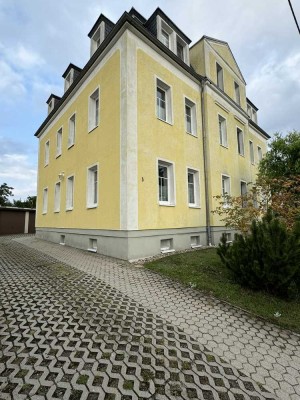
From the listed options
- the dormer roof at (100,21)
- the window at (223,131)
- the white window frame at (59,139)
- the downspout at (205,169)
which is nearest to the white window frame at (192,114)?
the downspout at (205,169)

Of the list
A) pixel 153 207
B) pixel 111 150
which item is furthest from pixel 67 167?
pixel 153 207

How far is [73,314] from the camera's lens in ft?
11.7

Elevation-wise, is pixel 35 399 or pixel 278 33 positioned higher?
pixel 278 33

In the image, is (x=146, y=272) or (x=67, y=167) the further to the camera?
(x=67, y=167)

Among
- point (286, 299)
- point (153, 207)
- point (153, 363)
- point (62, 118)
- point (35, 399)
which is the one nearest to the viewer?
point (35, 399)

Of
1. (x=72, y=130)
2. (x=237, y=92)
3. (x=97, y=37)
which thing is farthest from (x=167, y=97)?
(x=237, y=92)

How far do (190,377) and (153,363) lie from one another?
42 cm

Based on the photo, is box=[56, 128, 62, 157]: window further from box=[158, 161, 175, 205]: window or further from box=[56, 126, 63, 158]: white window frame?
box=[158, 161, 175, 205]: window

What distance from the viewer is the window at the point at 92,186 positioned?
10234mm

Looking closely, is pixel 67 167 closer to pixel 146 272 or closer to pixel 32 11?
pixel 32 11

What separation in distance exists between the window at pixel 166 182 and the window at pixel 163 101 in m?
2.17

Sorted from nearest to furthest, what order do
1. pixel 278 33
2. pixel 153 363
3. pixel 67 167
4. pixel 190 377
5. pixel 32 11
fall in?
pixel 190 377 < pixel 153 363 < pixel 278 33 < pixel 32 11 < pixel 67 167

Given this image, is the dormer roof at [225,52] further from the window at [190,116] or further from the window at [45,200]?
the window at [45,200]

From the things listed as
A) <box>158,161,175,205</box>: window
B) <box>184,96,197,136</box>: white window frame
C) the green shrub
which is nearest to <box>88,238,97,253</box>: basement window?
<box>158,161,175,205</box>: window
